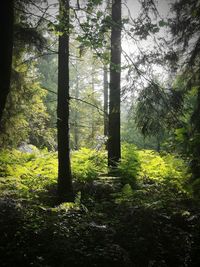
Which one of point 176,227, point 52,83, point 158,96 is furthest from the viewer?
point 52,83

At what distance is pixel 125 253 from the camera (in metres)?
4.76

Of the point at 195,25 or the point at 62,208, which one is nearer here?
the point at 62,208

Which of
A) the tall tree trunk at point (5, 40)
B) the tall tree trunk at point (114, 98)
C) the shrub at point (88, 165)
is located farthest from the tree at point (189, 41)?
the tall tree trunk at point (5, 40)

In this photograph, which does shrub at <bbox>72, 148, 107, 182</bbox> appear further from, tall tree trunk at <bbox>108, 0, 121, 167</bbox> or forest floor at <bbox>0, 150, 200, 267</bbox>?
forest floor at <bbox>0, 150, 200, 267</bbox>

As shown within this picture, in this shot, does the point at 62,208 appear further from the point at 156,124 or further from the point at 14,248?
the point at 156,124

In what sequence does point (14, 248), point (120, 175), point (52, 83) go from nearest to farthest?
point (14, 248)
point (120, 175)
point (52, 83)

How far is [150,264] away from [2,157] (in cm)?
692

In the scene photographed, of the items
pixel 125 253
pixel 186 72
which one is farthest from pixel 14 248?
pixel 186 72

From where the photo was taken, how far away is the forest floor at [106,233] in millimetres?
4461

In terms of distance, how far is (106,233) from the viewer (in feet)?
17.7

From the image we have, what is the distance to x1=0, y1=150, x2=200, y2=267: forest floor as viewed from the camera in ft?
14.6

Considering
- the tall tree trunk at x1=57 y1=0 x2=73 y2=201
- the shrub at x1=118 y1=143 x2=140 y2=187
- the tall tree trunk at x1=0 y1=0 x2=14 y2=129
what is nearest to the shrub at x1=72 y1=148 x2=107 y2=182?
the shrub at x1=118 y1=143 x2=140 y2=187

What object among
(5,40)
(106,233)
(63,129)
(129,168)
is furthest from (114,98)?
(5,40)

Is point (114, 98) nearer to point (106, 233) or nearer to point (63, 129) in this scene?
point (63, 129)
